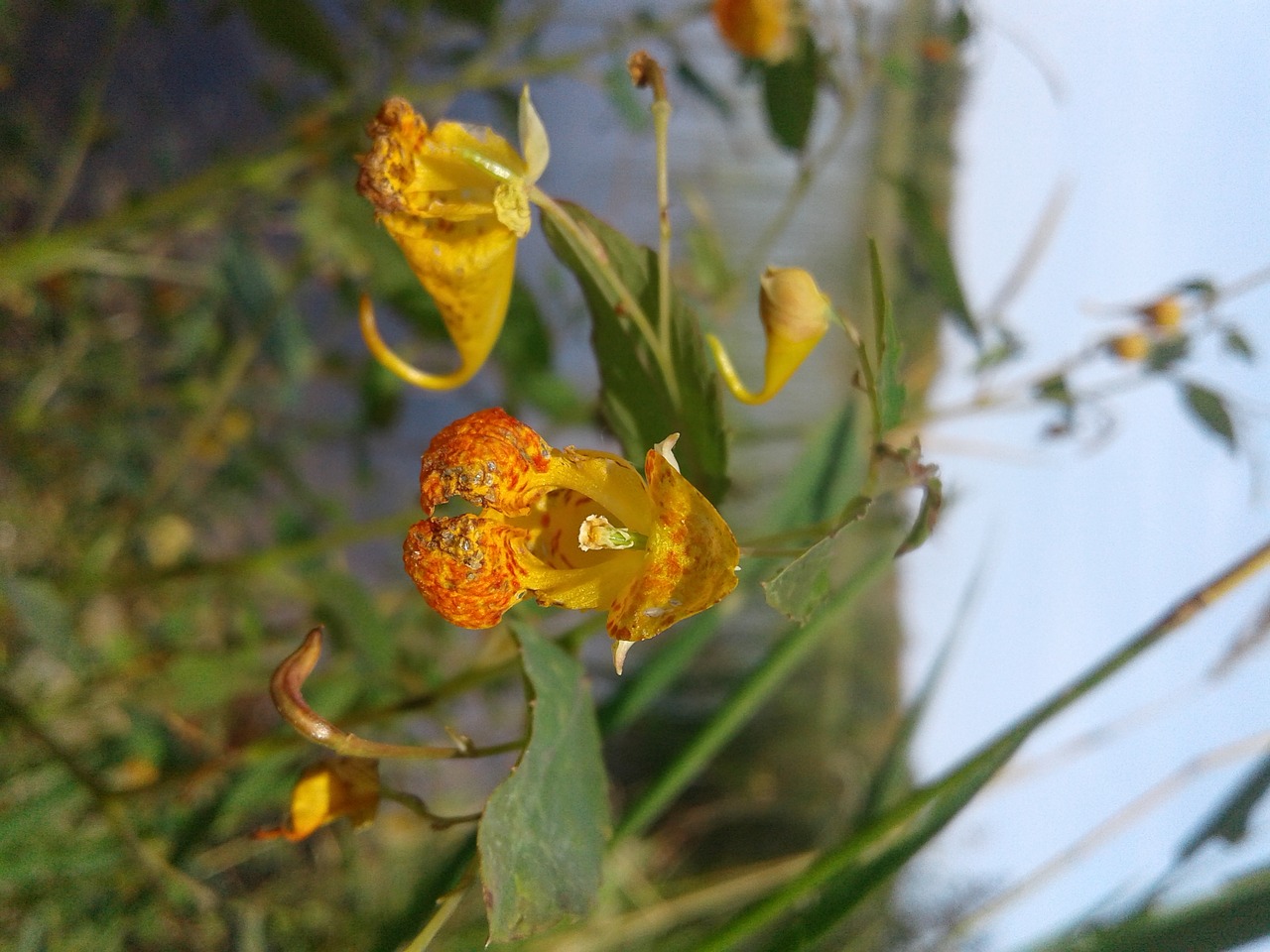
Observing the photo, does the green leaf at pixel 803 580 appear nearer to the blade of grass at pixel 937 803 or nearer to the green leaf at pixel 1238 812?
the blade of grass at pixel 937 803

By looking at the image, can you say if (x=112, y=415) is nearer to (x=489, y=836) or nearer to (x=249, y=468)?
(x=249, y=468)

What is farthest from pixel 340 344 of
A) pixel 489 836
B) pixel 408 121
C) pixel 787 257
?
pixel 489 836

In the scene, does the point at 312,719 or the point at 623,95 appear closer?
the point at 312,719

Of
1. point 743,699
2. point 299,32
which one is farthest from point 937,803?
point 299,32

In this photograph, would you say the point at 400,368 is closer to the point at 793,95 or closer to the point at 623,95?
the point at 793,95

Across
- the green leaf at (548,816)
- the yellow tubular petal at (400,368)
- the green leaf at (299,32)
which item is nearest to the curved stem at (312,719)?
the green leaf at (548,816)
